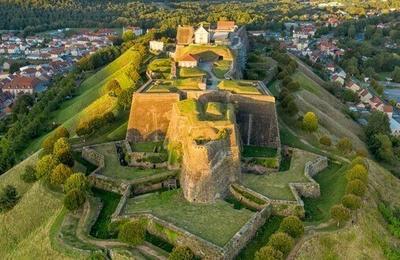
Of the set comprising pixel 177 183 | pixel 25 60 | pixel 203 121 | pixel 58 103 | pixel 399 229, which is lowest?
pixel 25 60

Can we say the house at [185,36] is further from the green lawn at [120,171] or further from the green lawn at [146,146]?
the green lawn at [120,171]

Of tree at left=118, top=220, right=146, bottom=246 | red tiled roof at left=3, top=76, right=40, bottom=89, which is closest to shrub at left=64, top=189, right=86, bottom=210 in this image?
tree at left=118, top=220, right=146, bottom=246

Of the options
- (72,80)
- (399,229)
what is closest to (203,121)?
(399,229)

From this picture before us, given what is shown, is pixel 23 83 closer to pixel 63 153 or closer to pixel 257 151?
pixel 63 153

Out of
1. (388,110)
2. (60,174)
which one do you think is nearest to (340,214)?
(60,174)

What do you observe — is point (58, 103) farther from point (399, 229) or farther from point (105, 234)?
A: point (399, 229)

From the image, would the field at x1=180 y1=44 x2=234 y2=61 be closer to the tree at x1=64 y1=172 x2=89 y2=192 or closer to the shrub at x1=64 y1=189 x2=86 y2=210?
the tree at x1=64 y1=172 x2=89 y2=192
